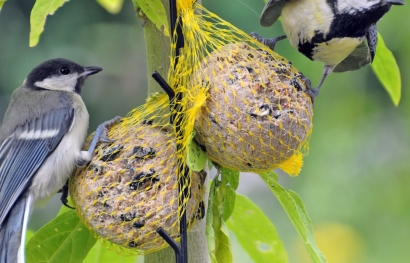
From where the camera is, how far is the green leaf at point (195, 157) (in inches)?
41.2

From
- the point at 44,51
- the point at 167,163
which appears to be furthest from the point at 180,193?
the point at 44,51

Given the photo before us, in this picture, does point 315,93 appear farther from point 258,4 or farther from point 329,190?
point 329,190

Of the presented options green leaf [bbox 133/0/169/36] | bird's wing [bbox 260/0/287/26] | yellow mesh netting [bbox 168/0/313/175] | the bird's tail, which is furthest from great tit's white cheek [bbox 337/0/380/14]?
the bird's tail

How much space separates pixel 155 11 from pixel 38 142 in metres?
0.46

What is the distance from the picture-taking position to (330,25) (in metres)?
1.29

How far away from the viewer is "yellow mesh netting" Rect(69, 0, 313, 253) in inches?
41.6

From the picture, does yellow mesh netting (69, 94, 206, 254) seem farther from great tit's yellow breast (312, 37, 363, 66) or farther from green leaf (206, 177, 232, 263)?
great tit's yellow breast (312, 37, 363, 66)

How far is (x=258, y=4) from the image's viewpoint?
2.09 metres

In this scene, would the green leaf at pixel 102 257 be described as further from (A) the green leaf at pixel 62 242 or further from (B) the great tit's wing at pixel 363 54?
(B) the great tit's wing at pixel 363 54

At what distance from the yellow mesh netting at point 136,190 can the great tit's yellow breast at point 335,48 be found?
41 centimetres

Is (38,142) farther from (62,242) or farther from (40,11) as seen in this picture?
(40,11)

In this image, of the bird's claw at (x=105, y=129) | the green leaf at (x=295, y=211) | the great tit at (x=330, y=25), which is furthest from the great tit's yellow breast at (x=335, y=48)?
the bird's claw at (x=105, y=129)

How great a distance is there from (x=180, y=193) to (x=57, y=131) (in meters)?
0.46

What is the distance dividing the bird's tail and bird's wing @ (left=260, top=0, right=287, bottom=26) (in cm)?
72
